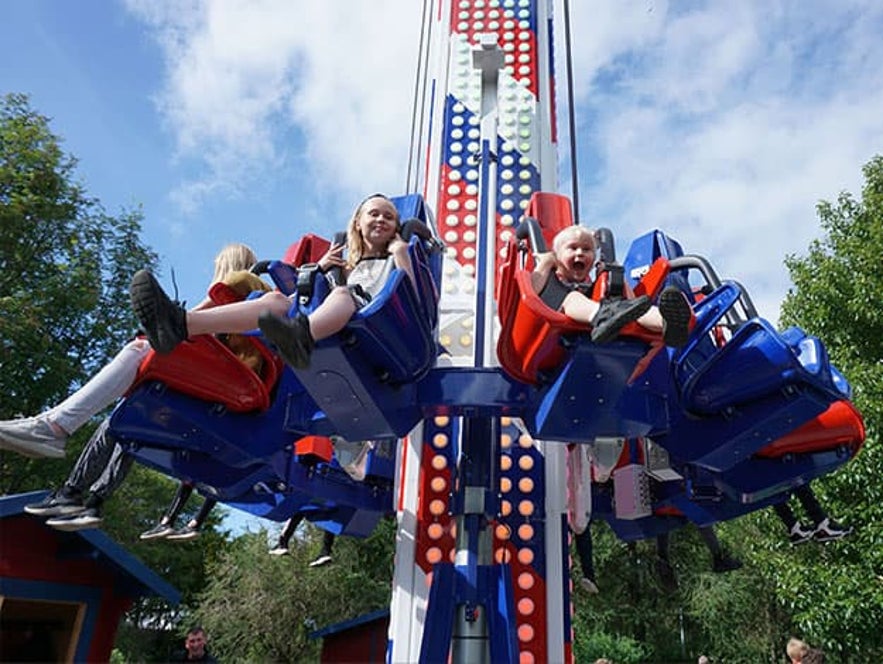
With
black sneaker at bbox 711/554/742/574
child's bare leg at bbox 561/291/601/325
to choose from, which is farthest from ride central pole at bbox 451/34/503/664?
black sneaker at bbox 711/554/742/574

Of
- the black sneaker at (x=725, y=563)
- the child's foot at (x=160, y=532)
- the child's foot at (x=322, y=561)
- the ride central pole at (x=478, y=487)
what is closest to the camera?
the ride central pole at (x=478, y=487)

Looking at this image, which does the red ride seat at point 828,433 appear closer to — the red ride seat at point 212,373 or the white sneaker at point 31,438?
the red ride seat at point 212,373

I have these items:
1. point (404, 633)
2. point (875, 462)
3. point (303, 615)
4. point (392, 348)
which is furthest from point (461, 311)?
point (303, 615)

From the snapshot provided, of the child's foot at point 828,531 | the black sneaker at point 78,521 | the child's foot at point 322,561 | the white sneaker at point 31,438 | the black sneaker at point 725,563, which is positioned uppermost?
the child's foot at point 322,561

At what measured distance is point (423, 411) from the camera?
2799 millimetres

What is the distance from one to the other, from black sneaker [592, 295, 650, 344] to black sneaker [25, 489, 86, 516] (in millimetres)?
2069

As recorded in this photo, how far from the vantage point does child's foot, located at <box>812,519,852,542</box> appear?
3254 millimetres

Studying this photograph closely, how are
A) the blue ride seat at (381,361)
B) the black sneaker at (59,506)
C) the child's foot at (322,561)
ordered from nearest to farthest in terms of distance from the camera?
1. the blue ride seat at (381,361)
2. the black sneaker at (59,506)
3. the child's foot at (322,561)

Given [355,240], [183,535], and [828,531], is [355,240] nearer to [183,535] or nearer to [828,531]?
[183,535]

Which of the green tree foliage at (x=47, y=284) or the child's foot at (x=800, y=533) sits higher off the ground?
the green tree foliage at (x=47, y=284)

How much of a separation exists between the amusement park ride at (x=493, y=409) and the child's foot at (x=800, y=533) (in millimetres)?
202

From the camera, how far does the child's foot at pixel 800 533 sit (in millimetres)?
3330

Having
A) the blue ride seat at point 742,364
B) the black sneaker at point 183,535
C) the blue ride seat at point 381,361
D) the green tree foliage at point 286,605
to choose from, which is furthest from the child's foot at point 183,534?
the green tree foliage at point 286,605

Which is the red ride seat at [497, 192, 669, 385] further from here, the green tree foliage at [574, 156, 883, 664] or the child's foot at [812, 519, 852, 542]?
the green tree foliage at [574, 156, 883, 664]
